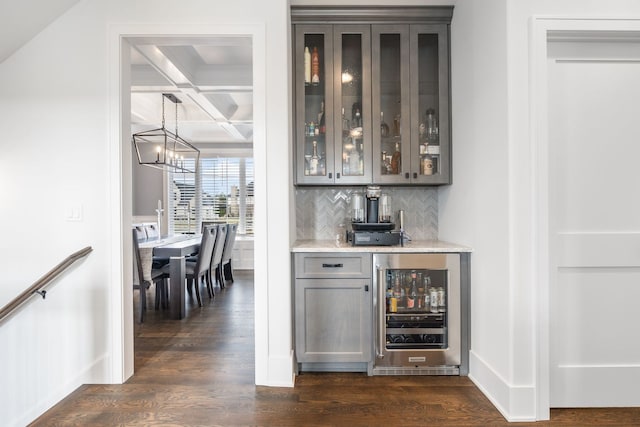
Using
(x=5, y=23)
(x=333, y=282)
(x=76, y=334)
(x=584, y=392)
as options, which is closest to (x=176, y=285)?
→ (x=76, y=334)

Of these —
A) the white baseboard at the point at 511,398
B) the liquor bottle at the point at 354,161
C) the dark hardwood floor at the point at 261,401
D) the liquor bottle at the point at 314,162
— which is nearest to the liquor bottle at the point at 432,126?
the liquor bottle at the point at 354,161

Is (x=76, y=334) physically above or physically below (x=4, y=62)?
below

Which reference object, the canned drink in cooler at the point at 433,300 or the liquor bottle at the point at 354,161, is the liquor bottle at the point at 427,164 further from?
the canned drink in cooler at the point at 433,300

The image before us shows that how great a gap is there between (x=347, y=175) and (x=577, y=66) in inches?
61.9

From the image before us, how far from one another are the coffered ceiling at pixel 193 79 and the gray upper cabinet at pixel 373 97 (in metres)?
0.61

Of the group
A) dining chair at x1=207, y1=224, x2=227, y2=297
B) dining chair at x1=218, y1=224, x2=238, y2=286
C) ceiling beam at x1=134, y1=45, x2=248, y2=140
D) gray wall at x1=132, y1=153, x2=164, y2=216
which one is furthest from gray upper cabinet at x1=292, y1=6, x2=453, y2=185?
gray wall at x1=132, y1=153, x2=164, y2=216

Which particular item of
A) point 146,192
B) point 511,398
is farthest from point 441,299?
point 146,192

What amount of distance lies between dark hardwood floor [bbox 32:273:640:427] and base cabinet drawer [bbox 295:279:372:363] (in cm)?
→ 17

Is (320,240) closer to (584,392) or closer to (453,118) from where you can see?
(453,118)

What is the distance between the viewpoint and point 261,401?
82.2 inches

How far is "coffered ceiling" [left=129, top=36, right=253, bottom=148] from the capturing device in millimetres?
3047

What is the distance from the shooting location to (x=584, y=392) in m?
1.99

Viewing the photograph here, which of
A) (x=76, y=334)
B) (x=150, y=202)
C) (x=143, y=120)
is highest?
(x=143, y=120)

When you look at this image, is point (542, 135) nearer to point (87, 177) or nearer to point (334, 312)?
point (334, 312)
